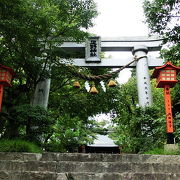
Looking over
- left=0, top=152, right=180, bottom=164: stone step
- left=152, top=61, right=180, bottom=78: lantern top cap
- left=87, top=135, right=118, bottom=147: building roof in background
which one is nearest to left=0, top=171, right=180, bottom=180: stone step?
left=0, top=152, right=180, bottom=164: stone step

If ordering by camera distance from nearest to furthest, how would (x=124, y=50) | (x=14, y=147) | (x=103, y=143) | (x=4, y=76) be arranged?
(x=14, y=147) < (x=4, y=76) < (x=124, y=50) < (x=103, y=143)

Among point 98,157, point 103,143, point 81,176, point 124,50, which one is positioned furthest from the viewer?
point 103,143

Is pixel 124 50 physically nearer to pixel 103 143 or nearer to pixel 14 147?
pixel 14 147

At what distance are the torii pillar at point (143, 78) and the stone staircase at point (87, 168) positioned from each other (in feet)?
16.7

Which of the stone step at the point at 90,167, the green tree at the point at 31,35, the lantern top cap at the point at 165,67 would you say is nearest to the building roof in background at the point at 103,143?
the green tree at the point at 31,35

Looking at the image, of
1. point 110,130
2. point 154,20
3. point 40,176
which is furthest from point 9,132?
point 110,130

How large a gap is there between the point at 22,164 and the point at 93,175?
4.50ft

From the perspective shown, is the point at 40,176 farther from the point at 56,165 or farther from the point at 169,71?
the point at 169,71

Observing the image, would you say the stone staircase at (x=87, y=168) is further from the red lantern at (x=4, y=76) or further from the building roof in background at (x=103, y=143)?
the building roof in background at (x=103, y=143)

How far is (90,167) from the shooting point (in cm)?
412

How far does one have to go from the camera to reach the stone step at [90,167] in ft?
13.3

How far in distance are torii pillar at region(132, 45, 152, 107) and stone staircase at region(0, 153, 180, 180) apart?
16.7 ft

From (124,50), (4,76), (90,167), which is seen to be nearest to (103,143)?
(124,50)

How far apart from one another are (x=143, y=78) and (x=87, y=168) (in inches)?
276
